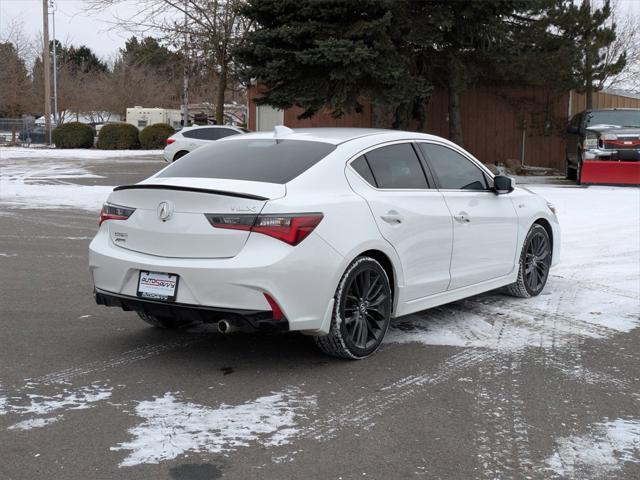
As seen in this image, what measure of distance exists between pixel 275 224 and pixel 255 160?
0.92 meters

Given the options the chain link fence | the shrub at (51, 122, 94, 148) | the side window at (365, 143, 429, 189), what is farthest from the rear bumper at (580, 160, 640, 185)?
the chain link fence

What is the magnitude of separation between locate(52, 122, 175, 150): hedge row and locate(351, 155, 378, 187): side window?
34.4 m

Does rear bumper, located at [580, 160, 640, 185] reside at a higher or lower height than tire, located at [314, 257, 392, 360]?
higher

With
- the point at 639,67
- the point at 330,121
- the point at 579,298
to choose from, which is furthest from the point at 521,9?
the point at 639,67

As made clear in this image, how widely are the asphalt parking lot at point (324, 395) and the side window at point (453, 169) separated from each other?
1.14 meters

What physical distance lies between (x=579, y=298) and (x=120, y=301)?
445cm

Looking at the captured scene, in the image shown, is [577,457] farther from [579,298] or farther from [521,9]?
[521,9]

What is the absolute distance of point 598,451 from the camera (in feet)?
13.1

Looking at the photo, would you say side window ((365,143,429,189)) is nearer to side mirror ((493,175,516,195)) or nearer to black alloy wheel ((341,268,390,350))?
black alloy wheel ((341,268,390,350))

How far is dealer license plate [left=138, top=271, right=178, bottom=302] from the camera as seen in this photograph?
5078 millimetres

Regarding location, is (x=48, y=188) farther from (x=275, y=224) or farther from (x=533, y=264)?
(x=275, y=224)

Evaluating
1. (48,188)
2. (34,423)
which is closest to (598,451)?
(34,423)

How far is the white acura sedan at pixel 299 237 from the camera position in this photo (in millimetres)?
4941

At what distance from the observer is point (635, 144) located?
18.6 m
